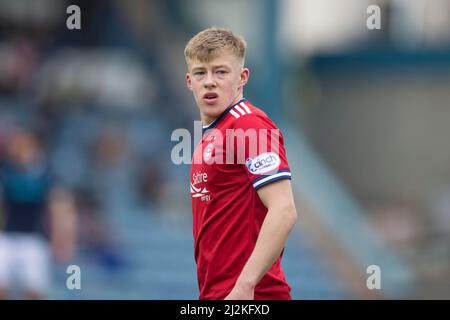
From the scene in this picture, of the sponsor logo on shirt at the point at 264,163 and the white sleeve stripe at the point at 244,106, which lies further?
the white sleeve stripe at the point at 244,106

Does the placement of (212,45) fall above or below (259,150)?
above

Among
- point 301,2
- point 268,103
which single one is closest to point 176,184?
point 268,103

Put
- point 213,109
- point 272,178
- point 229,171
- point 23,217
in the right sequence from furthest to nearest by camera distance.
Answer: point 23,217 → point 213,109 → point 229,171 → point 272,178

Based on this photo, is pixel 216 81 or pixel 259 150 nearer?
pixel 259 150

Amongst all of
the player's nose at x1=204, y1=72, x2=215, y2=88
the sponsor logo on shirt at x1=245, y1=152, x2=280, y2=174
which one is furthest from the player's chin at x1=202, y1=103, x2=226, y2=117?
the sponsor logo on shirt at x1=245, y1=152, x2=280, y2=174

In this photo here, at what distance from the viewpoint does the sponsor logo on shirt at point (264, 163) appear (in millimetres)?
4465

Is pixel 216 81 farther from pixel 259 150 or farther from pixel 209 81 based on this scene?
pixel 259 150

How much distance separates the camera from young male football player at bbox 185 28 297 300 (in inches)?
178

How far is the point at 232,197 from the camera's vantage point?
4645 millimetres

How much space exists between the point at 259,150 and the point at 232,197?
0.29 meters

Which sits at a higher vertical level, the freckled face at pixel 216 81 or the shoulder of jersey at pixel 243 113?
the freckled face at pixel 216 81

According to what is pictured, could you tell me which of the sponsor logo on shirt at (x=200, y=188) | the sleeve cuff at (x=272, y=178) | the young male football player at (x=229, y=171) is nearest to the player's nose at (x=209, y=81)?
the young male football player at (x=229, y=171)

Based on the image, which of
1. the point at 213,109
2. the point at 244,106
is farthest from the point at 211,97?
the point at 244,106

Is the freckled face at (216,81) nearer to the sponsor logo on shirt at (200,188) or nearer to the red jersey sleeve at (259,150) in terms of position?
the red jersey sleeve at (259,150)
